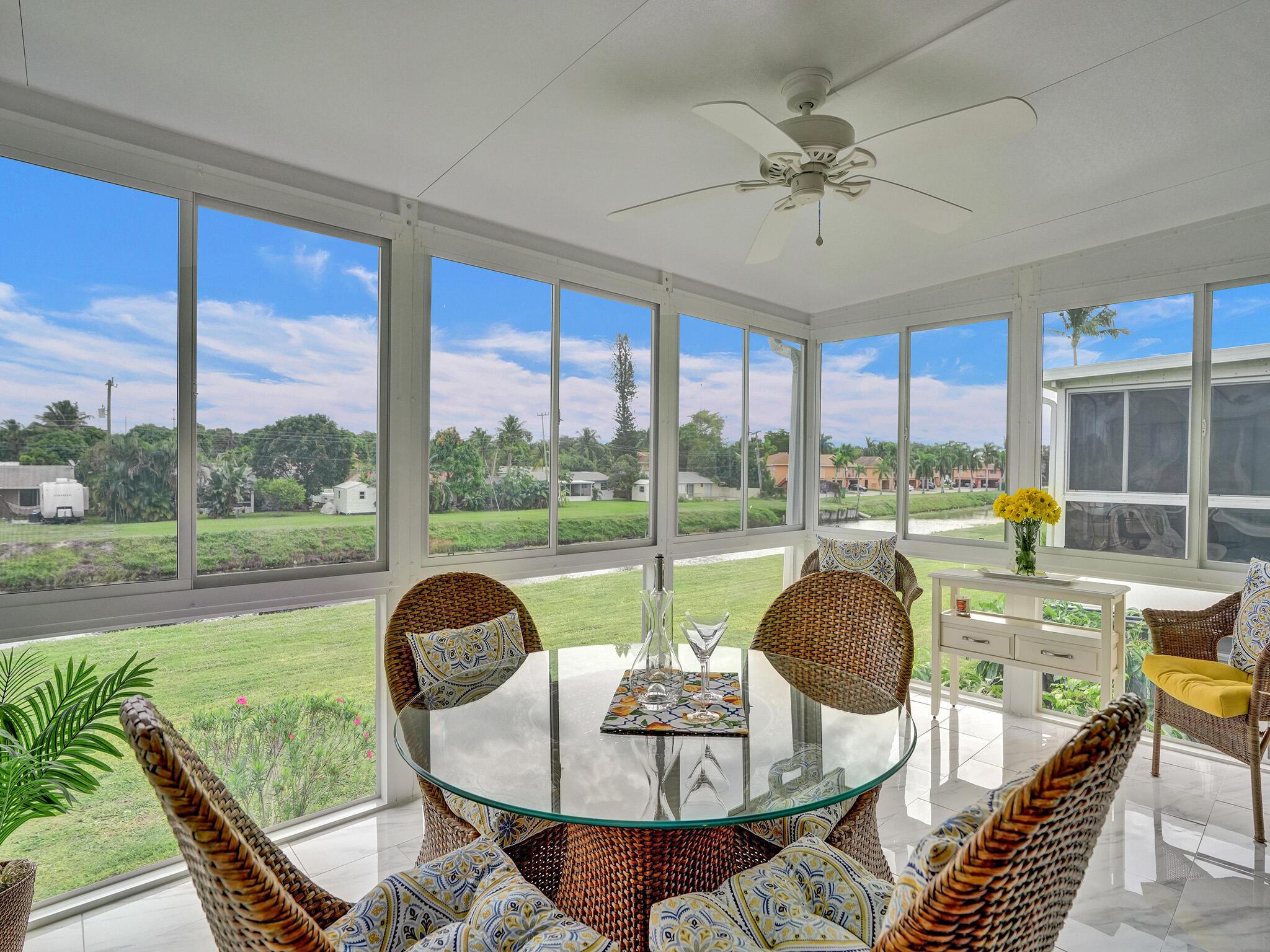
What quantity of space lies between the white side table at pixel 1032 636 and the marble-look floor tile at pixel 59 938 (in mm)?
3891

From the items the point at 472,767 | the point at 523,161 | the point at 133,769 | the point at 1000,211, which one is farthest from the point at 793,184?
the point at 133,769

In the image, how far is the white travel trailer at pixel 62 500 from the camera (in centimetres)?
222

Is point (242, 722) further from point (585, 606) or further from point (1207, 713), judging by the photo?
point (1207, 713)

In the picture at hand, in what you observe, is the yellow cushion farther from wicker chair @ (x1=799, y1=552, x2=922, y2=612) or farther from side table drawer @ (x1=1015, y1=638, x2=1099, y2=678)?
Answer: wicker chair @ (x1=799, y1=552, x2=922, y2=612)

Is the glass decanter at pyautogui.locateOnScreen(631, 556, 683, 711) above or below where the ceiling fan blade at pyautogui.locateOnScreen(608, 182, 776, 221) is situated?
below

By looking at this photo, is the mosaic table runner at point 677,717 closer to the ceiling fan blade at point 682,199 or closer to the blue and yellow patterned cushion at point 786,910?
the blue and yellow patterned cushion at point 786,910

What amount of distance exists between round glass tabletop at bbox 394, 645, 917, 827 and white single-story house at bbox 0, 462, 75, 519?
1.46 metres

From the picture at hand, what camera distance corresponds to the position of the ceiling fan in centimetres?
175

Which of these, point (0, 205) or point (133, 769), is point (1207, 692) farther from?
point (0, 205)

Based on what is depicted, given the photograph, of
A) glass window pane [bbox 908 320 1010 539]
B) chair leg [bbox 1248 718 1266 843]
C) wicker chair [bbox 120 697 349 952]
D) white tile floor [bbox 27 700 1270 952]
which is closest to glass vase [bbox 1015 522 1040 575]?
glass window pane [bbox 908 320 1010 539]

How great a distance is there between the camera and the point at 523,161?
8.54ft

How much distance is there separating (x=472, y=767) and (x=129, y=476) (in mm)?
1806

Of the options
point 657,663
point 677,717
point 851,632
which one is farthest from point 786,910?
point 851,632

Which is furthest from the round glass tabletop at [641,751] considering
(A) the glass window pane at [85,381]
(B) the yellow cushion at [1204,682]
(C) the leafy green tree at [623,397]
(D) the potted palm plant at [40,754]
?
(C) the leafy green tree at [623,397]
